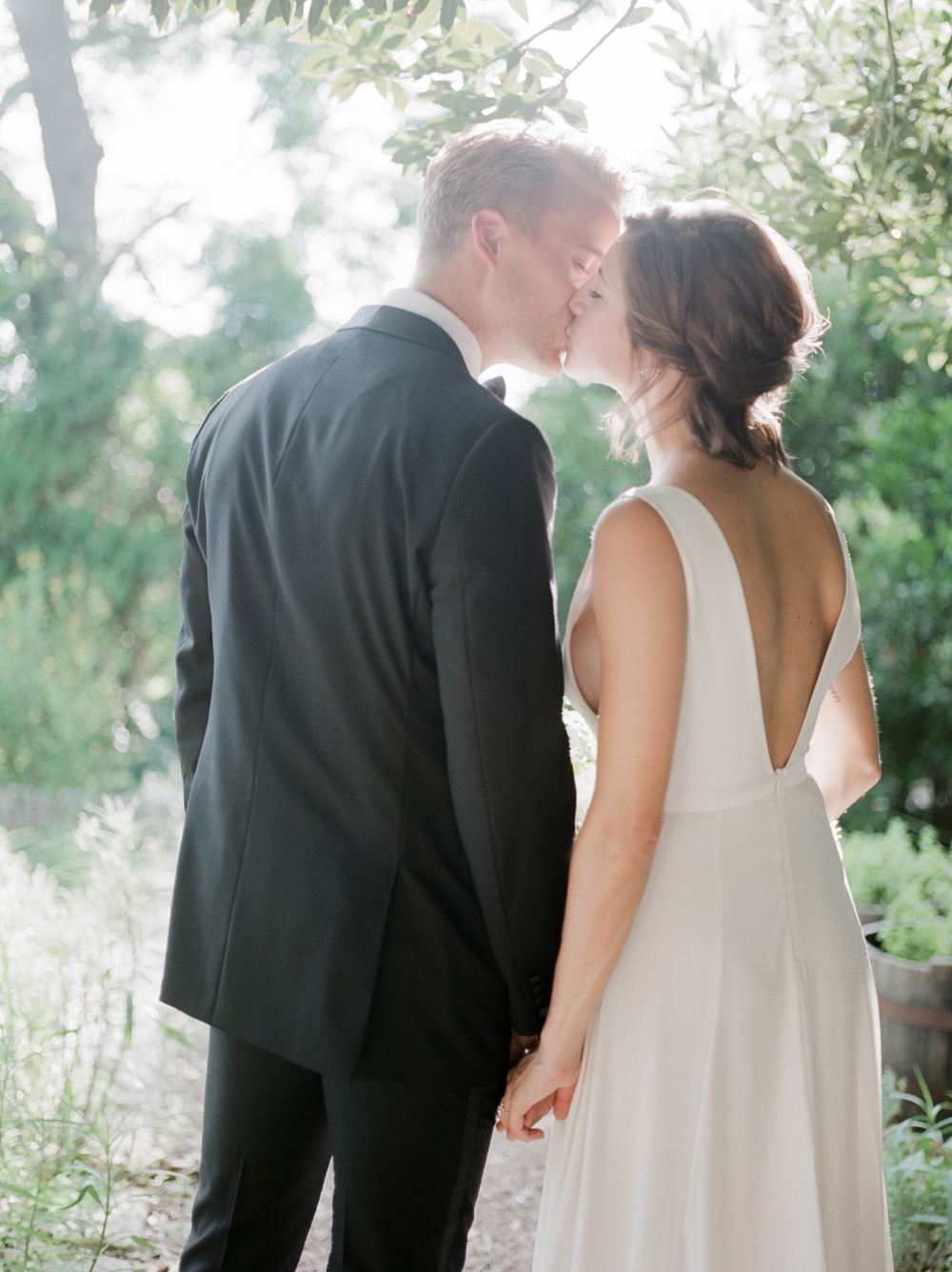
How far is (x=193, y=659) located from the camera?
1783 millimetres

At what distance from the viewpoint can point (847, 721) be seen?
185 cm

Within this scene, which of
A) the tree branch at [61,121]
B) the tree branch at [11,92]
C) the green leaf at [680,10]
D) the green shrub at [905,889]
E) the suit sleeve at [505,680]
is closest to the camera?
the suit sleeve at [505,680]

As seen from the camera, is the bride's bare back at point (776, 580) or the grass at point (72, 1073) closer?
the bride's bare back at point (776, 580)

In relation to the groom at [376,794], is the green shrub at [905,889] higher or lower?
lower

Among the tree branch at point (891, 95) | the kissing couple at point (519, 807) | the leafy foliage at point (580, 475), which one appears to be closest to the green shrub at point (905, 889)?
the kissing couple at point (519, 807)

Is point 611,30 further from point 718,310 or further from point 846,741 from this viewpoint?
point 846,741

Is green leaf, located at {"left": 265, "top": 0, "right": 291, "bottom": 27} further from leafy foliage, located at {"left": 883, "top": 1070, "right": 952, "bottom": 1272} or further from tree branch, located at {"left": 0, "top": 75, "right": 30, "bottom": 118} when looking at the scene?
tree branch, located at {"left": 0, "top": 75, "right": 30, "bottom": 118}

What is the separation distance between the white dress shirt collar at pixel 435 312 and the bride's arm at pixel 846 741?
0.81 meters

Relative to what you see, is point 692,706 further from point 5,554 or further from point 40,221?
point 40,221

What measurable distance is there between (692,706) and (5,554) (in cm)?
686

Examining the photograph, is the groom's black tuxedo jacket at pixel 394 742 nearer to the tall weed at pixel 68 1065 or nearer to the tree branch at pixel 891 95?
the tall weed at pixel 68 1065

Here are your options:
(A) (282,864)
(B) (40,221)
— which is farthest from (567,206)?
(B) (40,221)

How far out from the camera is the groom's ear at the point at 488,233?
5.54 feet

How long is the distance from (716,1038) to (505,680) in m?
0.60
